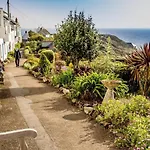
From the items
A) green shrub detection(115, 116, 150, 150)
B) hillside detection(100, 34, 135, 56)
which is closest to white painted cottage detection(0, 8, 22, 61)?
hillside detection(100, 34, 135, 56)

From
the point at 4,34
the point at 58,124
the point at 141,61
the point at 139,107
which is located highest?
the point at 4,34

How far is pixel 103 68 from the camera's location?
14281mm

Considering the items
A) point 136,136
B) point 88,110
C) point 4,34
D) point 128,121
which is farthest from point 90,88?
point 4,34

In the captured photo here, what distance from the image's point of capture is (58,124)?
867cm

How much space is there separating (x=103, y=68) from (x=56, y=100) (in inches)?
136

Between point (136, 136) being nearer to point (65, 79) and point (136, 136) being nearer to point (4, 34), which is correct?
point (65, 79)

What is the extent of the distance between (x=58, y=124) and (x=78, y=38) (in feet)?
24.6

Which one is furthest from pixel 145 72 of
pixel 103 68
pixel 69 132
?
pixel 69 132

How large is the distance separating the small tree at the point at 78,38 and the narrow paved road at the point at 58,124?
319 centimetres

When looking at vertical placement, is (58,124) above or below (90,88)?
below

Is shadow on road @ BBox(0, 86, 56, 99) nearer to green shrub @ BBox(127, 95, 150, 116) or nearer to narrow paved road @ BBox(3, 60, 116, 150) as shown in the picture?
narrow paved road @ BBox(3, 60, 116, 150)

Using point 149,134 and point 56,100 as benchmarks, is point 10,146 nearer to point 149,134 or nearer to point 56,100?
point 149,134

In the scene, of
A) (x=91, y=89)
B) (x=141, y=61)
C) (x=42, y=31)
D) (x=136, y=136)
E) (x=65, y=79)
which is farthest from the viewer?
(x=42, y=31)

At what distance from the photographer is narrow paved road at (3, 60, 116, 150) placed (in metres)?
7.09
